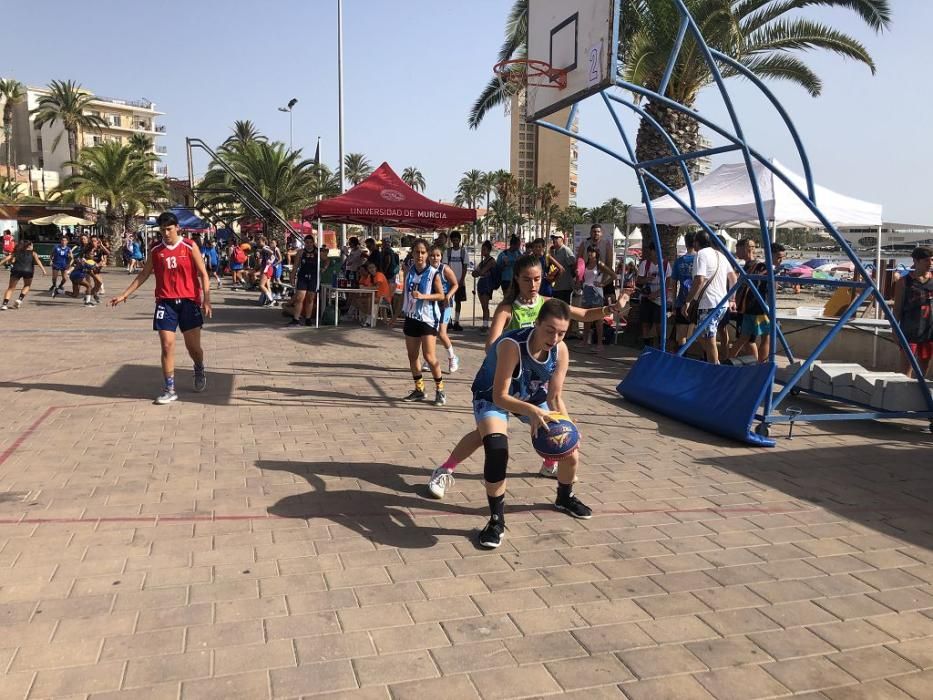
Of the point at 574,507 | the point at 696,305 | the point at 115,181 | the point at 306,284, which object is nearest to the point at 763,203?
the point at 696,305

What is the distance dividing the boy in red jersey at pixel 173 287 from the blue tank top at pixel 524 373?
395cm

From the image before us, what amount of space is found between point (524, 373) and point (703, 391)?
3298 millimetres

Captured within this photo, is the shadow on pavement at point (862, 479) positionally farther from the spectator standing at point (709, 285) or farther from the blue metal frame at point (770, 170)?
the spectator standing at point (709, 285)

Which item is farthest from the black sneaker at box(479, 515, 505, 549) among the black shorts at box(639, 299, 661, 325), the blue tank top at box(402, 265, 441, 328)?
the black shorts at box(639, 299, 661, 325)

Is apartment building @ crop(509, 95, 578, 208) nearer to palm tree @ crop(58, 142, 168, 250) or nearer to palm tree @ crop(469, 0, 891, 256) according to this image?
palm tree @ crop(58, 142, 168, 250)

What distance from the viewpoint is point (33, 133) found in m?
84.0

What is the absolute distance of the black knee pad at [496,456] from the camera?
3953 mm

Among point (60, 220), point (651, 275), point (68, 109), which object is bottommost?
point (651, 275)

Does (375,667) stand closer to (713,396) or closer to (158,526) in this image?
(158,526)

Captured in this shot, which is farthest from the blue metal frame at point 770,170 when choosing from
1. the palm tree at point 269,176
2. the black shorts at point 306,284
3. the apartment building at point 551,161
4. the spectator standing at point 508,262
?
the apartment building at point 551,161

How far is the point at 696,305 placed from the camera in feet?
30.6

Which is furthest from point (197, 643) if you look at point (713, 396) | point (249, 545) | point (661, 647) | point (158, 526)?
point (713, 396)

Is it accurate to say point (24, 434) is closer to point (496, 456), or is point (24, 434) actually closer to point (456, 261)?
point (496, 456)

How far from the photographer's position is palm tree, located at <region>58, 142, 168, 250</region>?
3694 centimetres
